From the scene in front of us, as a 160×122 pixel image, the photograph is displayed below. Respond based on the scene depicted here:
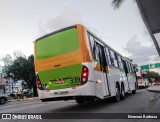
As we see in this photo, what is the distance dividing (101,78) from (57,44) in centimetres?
225

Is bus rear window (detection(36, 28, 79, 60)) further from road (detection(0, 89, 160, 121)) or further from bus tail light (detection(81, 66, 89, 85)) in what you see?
road (detection(0, 89, 160, 121))

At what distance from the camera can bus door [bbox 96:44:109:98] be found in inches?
395

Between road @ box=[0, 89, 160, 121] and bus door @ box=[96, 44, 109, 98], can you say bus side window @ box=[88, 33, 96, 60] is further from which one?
road @ box=[0, 89, 160, 121]

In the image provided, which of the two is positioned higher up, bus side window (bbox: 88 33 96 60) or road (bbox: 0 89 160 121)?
bus side window (bbox: 88 33 96 60)

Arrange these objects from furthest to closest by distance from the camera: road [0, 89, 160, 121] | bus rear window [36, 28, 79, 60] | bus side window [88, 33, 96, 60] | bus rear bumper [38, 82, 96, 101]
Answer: bus side window [88, 33, 96, 60] → bus rear window [36, 28, 79, 60] → road [0, 89, 160, 121] → bus rear bumper [38, 82, 96, 101]

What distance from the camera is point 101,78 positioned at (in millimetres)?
10617

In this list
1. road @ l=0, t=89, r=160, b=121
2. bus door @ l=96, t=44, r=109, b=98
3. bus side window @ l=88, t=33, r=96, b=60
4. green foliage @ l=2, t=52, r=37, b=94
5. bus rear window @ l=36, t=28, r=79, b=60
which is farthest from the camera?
green foliage @ l=2, t=52, r=37, b=94

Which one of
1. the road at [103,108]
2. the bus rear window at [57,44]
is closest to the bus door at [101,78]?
the road at [103,108]

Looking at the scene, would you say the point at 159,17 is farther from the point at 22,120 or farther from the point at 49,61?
the point at 22,120

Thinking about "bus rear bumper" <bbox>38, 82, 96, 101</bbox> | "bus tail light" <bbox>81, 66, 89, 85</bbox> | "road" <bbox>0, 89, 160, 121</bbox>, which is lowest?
"road" <bbox>0, 89, 160, 121</bbox>

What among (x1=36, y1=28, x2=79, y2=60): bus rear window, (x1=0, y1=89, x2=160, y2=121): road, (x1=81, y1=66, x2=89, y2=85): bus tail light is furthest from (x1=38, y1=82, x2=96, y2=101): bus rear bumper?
(x1=36, y1=28, x2=79, y2=60): bus rear window

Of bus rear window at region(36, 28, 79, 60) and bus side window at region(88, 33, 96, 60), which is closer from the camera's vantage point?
bus rear window at region(36, 28, 79, 60)

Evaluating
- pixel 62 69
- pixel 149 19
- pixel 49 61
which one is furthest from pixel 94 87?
pixel 149 19

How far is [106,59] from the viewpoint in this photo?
12.2 metres
